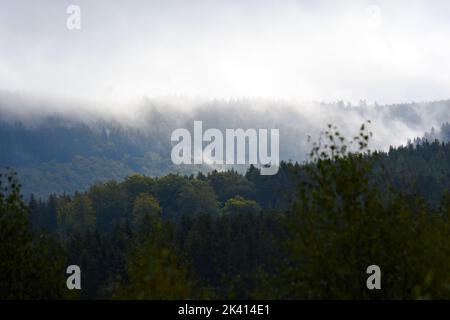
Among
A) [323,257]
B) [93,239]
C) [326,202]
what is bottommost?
[323,257]

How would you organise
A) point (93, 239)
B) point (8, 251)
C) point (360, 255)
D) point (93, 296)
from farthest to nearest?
point (93, 239) → point (93, 296) → point (8, 251) → point (360, 255)

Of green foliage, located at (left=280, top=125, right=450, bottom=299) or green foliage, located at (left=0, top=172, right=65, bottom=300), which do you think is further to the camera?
green foliage, located at (left=0, top=172, right=65, bottom=300)

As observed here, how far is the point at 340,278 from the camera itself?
28.2 metres

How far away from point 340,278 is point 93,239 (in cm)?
12774

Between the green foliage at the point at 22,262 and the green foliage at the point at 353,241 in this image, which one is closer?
the green foliage at the point at 353,241

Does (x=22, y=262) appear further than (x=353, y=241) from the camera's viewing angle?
Yes

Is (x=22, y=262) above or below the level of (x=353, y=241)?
below

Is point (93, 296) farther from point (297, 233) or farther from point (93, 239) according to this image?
point (297, 233)

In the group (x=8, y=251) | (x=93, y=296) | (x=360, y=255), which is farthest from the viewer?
(x=93, y=296)
